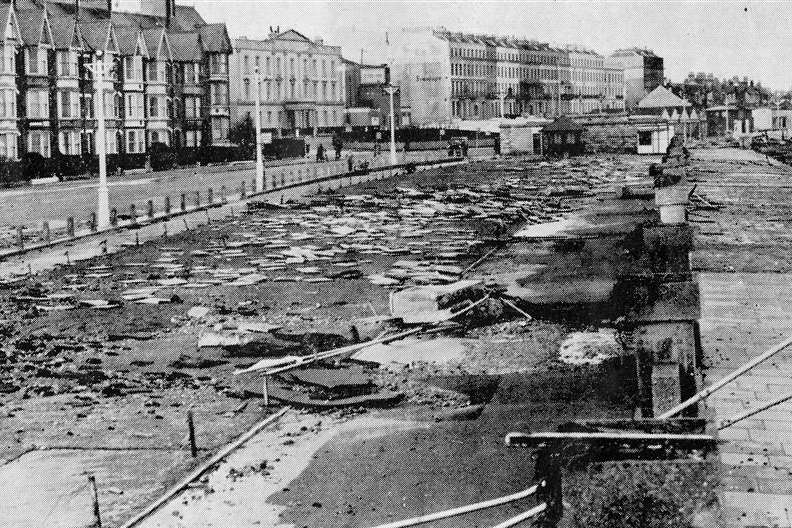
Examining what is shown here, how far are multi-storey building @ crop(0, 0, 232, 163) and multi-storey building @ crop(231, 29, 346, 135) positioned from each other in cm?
788

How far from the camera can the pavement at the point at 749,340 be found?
872 centimetres

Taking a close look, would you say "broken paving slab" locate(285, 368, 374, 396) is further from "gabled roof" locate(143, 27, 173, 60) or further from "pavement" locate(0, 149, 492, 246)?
"gabled roof" locate(143, 27, 173, 60)

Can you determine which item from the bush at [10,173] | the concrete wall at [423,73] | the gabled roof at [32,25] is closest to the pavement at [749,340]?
the bush at [10,173]

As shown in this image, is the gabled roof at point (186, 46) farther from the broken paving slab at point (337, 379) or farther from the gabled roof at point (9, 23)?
the broken paving slab at point (337, 379)

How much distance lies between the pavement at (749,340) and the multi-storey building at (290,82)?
279ft

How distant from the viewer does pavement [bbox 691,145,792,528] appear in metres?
8.72

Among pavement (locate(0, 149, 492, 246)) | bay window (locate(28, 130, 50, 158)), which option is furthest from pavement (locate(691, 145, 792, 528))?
bay window (locate(28, 130, 50, 158))

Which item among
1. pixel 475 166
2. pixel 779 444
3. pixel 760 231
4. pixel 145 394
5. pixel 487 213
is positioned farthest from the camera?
pixel 475 166

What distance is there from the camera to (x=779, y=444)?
9.85 meters

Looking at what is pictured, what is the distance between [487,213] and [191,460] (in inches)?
1243

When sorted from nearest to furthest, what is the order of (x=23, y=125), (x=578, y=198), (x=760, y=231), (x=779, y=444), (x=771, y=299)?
(x=779, y=444)
(x=771, y=299)
(x=760, y=231)
(x=578, y=198)
(x=23, y=125)

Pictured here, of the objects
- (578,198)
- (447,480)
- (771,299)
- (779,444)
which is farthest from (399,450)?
(578,198)

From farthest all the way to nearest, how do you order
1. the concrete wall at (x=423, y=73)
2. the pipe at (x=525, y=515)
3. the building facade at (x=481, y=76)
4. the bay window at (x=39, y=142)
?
1. the building facade at (x=481, y=76)
2. the concrete wall at (x=423, y=73)
3. the bay window at (x=39, y=142)
4. the pipe at (x=525, y=515)

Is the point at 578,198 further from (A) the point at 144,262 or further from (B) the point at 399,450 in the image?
(B) the point at 399,450
